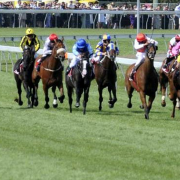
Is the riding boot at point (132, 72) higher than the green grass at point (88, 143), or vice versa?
the riding boot at point (132, 72)

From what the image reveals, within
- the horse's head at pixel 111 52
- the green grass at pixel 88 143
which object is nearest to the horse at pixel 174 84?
the green grass at pixel 88 143

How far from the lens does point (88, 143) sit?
559 inches

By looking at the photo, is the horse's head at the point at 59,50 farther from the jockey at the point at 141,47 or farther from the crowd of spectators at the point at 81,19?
the crowd of spectators at the point at 81,19

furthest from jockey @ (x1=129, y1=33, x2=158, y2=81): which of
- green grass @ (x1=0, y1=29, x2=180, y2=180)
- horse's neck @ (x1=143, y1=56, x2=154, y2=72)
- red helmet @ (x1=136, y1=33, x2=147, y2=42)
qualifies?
green grass @ (x1=0, y1=29, x2=180, y2=180)

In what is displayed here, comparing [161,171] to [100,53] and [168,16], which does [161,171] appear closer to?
[100,53]

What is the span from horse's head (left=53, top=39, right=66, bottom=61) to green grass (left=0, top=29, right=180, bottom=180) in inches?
48.4

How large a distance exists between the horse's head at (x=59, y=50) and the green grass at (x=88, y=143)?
48.4 inches

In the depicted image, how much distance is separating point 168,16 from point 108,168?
41.9 m

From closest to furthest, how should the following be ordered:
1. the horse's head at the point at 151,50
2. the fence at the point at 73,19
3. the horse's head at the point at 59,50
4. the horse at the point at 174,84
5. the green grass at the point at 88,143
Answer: the green grass at the point at 88,143 → the horse's head at the point at 151,50 → the horse at the point at 174,84 → the horse's head at the point at 59,50 → the fence at the point at 73,19

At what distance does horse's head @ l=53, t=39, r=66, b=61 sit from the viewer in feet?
63.1

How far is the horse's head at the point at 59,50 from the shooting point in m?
19.2

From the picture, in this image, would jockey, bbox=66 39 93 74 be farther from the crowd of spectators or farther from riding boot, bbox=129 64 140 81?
the crowd of spectators

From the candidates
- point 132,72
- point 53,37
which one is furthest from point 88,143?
point 53,37

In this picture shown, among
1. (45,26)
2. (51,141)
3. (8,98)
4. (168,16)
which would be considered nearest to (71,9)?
(45,26)
